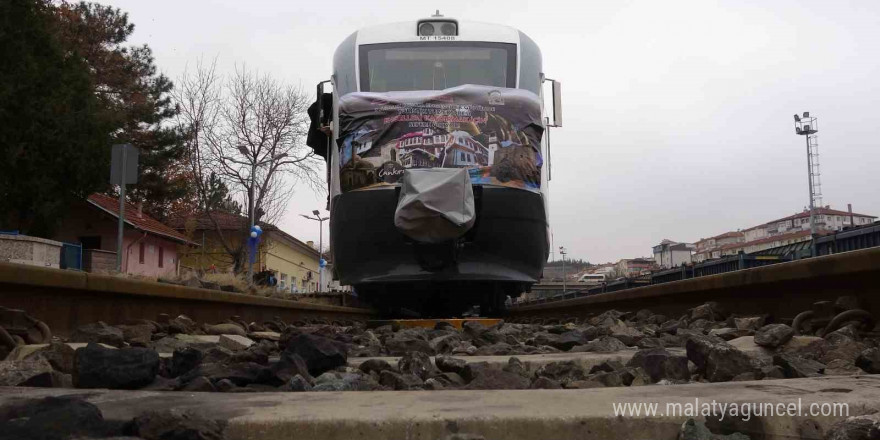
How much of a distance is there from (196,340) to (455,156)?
3347 mm

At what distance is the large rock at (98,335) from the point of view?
376 cm

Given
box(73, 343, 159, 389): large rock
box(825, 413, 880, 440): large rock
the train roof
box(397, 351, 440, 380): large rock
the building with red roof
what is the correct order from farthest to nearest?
the building with red roof
the train roof
box(397, 351, 440, 380): large rock
box(73, 343, 159, 389): large rock
box(825, 413, 880, 440): large rock

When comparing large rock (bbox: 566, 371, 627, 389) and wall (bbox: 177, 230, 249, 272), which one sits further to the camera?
wall (bbox: 177, 230, 249, 272)

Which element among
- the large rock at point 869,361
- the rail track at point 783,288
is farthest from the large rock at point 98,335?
the rail track at point 783,288

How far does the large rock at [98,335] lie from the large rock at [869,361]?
3.63 meters

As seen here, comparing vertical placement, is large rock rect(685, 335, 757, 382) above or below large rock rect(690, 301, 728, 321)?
below

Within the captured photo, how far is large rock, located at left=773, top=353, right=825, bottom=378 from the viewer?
2.59 meters

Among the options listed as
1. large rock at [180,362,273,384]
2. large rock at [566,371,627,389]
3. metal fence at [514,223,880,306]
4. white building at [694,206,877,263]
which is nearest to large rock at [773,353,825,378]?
large rock at [566,371,627,389]

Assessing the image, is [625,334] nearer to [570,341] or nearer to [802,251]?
[570,341]

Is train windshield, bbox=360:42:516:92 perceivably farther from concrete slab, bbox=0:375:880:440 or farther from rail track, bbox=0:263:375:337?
concrete slab, bbox=0:375:880:440

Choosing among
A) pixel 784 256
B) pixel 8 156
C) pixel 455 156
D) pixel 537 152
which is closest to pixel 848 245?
pixel 784 256

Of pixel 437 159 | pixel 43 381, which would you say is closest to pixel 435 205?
pixel 437 159

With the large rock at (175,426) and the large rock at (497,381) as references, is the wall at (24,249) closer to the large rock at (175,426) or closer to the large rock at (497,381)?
the large rock at (497,381)

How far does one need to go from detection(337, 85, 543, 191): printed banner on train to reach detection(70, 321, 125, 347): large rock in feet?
11.4
